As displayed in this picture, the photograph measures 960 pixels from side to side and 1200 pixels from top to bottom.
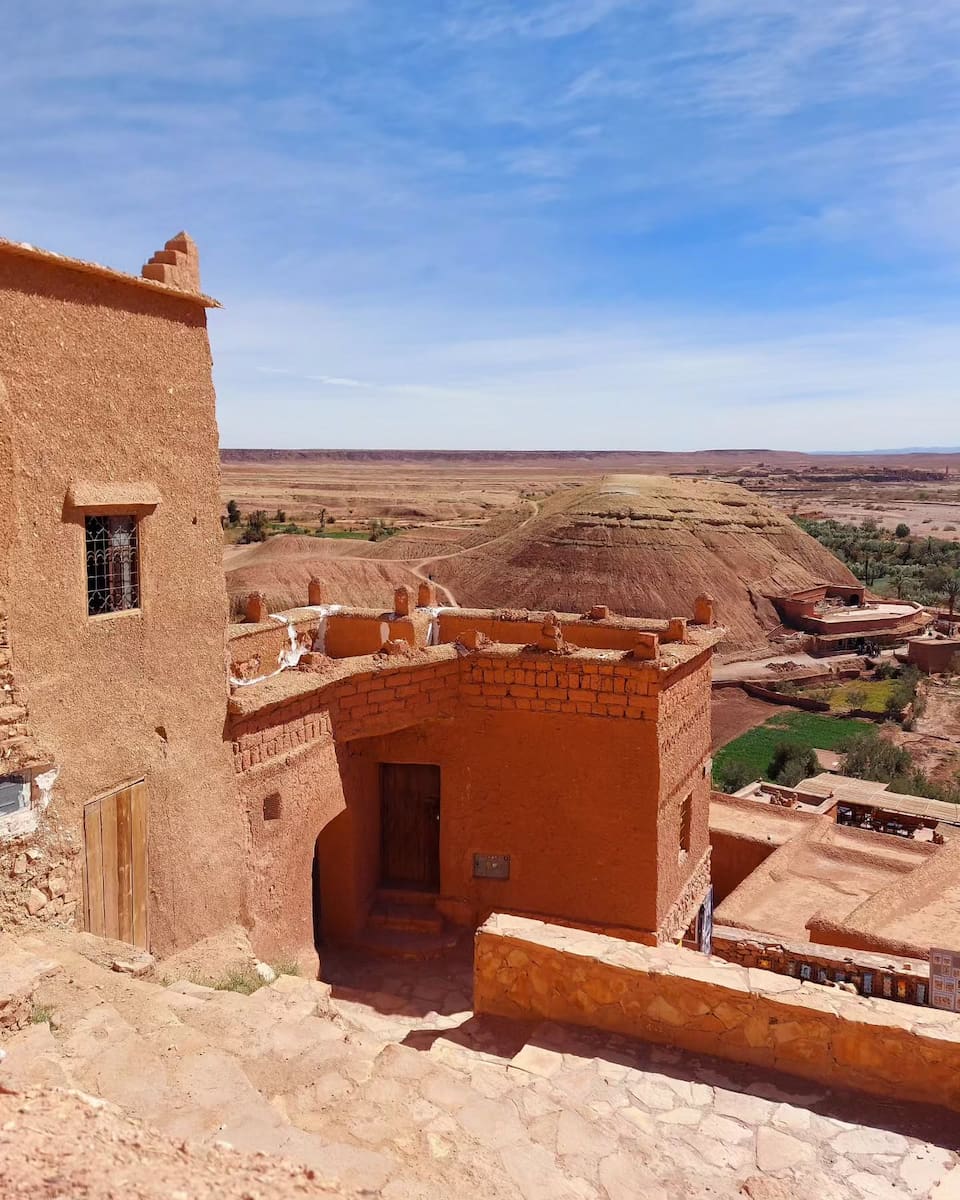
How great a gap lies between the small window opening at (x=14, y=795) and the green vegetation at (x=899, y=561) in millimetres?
47678

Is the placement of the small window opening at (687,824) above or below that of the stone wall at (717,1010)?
below

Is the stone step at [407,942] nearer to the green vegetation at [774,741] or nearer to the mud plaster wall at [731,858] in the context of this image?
the mud plaster wall at [731,858]

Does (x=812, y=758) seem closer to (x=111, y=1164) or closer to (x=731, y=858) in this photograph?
(x=731, y=858)

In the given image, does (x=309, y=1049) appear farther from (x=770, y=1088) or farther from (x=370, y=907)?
(x=370, y=907)

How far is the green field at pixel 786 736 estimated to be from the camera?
28688 millimetres

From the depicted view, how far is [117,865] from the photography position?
7480mm

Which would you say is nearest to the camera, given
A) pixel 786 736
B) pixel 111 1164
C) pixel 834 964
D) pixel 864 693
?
pixel 111 1164

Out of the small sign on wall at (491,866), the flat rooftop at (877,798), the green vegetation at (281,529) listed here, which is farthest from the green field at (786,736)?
the green vegetation at (281,529)

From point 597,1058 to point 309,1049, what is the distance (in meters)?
1.71

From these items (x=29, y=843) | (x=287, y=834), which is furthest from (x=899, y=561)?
(x=29, y=843)

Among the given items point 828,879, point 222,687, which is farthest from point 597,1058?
point 828,879

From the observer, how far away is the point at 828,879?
16297 millimetres

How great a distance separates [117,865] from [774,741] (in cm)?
2654

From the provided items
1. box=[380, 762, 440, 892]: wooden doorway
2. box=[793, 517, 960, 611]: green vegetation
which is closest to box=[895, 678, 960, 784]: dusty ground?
box=[793, 517, 960, 611]: green vegetation
